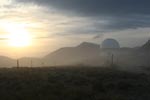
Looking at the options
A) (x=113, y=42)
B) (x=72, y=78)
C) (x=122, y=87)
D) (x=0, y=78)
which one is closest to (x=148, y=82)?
(x=122, y=87)

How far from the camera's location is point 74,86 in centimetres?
3928

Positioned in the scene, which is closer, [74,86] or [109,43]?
[74,86]

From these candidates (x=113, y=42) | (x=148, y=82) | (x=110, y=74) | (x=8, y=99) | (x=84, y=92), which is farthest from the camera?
(x=113, y=42)

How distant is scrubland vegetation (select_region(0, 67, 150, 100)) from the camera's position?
33.8 meters

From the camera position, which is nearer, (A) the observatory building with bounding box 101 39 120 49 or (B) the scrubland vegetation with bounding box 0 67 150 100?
(B) the scrubland vegetation with bounding box 0 67 150 100

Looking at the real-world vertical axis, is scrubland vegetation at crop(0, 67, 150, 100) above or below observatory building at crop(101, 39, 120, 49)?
below

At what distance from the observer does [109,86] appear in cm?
3997

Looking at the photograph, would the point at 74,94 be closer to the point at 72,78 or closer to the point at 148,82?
the point at 72,78

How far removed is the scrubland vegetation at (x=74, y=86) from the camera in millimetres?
33781

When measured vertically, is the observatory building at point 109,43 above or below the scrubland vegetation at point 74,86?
above

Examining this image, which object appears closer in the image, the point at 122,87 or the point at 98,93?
the point at 98,93

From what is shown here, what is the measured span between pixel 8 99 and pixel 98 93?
8.64 metres

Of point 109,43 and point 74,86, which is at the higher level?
point 109,43

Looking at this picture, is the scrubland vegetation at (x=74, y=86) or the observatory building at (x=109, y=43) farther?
the observatory building at (x=109, y=43)
